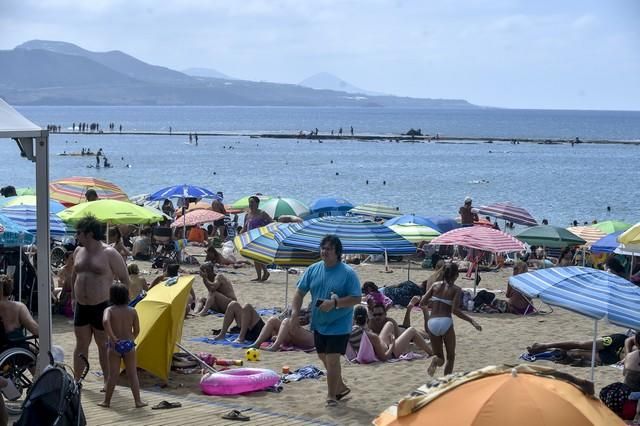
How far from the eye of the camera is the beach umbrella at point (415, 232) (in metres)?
18.8

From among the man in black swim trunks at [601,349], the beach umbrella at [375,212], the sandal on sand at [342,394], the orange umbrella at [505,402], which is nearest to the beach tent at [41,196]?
the sandal on sand at [342,394]

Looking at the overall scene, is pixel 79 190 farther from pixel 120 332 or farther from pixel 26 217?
pixel 120 332

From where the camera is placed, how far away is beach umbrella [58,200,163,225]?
1577 cm

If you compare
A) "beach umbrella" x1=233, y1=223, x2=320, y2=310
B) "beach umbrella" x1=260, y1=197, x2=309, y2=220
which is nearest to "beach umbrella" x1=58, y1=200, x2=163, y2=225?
"beach umbrella" x1=233, y1=223, x2=320, y2=310

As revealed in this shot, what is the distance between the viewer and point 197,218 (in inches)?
874

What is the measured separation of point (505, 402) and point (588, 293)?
431 centimetres

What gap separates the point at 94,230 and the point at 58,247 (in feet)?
33.4

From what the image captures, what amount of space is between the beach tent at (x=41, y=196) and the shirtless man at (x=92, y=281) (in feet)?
3.19

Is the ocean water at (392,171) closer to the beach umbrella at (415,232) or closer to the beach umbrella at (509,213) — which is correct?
the beach umbrella at (509,213)

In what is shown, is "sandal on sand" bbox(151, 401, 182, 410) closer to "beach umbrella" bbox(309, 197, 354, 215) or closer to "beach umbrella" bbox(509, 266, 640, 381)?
"beach umbrella" bbox(509, 266, 640, 381)

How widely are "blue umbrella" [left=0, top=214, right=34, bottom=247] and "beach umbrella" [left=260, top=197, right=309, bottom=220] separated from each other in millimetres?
13205

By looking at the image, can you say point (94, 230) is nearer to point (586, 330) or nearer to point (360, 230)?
point (360, 230)

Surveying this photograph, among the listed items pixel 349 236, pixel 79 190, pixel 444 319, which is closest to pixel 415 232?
pixel 349 236

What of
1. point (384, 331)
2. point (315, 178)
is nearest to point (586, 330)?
point (384, 331)
